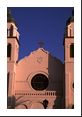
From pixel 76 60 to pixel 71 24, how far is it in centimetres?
1119

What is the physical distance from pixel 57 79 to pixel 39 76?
3.02ft

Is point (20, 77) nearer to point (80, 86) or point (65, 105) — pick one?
point (65, 105)

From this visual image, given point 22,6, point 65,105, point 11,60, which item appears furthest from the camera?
point 11,60

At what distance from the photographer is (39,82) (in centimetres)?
1903

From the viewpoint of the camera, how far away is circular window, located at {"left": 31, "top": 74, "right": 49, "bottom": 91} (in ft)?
61.7

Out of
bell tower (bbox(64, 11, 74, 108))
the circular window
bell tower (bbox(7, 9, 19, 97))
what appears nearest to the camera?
bell tower (bbox(64, 11, 74, 108))

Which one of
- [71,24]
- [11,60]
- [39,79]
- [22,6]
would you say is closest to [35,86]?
[39,79]

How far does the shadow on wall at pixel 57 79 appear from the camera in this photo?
18392 millimetres

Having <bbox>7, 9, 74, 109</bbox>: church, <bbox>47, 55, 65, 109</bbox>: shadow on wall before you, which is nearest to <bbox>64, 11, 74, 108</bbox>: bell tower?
<bbox>7, 9, 74, 109</bbox>: church

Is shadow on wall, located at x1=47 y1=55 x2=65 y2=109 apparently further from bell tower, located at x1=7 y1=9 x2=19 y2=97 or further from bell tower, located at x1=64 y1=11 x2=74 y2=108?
bell tower, located at x1=7 y1=9 x2=19 y2=97

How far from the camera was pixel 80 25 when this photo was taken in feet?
28.1

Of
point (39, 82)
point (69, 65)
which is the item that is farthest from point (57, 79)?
point (69, 65)

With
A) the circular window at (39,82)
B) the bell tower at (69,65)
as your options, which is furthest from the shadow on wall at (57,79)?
the bell tower at (69,65)

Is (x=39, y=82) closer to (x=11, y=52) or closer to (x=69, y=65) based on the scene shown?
(x=69, y=65)
